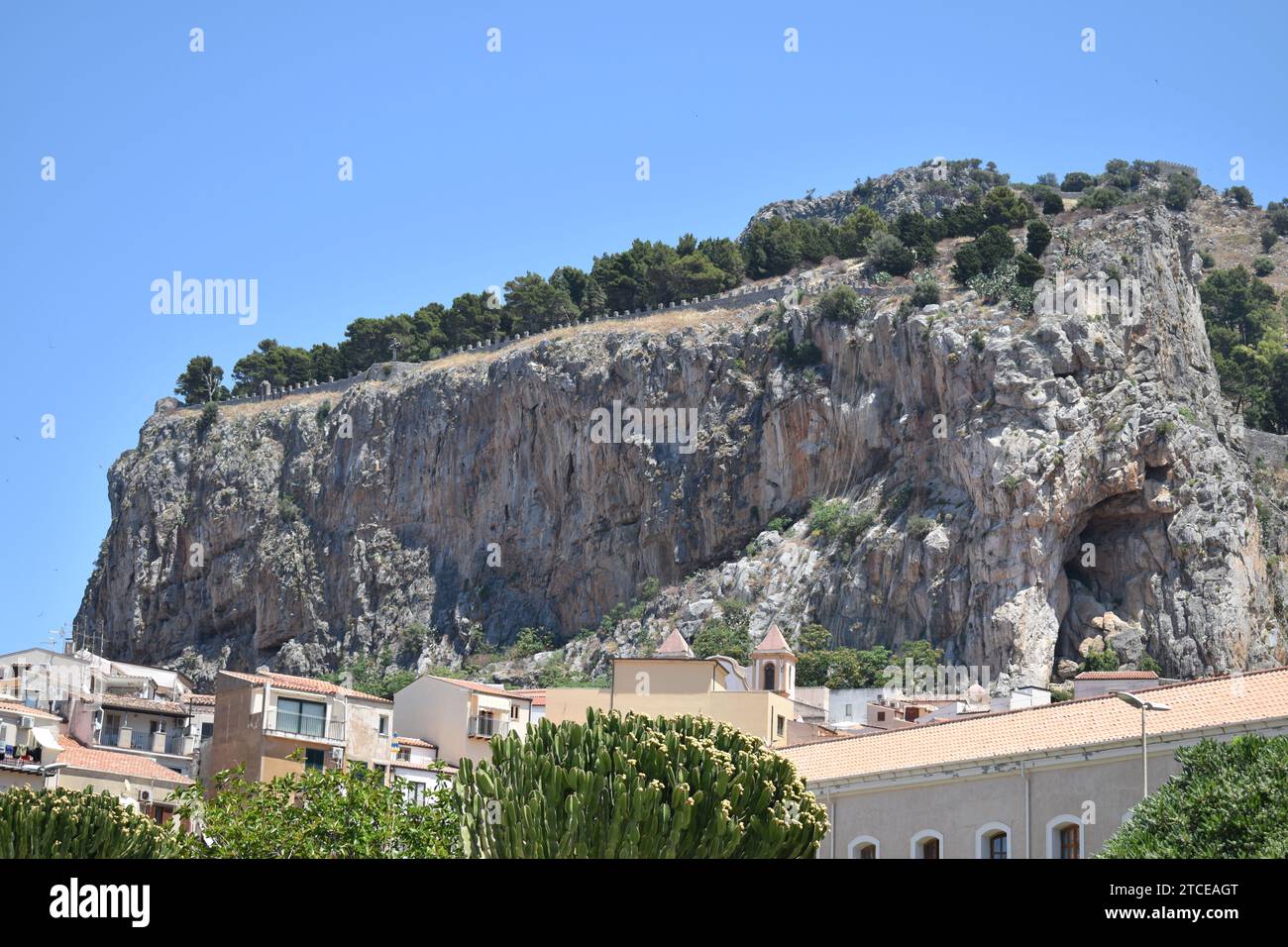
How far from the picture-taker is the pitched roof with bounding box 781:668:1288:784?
141 ft

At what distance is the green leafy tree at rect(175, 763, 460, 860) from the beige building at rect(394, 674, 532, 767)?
23949 mm

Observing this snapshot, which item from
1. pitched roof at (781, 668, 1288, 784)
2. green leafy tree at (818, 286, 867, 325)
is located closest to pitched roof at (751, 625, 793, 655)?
pitched roof at (781, 668, 1288, 784)

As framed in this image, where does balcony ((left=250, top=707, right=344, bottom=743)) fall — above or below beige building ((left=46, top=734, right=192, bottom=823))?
above

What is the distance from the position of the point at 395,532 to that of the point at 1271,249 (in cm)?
10576

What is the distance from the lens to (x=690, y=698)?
64375mm

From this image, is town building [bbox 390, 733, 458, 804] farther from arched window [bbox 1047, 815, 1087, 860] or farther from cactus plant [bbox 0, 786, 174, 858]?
arched window [bbox 1047, 815, 1087, 860]

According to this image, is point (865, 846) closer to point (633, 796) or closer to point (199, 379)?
point (633, 796)

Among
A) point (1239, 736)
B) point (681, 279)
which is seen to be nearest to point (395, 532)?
point (681, 279)

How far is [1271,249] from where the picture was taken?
19488cm

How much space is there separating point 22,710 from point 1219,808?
47.0 m

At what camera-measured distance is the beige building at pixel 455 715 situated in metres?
71.0

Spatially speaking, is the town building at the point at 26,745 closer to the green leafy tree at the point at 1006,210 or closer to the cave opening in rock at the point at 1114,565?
the cave opening in rock at the point at 1114,565

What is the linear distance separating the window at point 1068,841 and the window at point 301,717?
28.8 m

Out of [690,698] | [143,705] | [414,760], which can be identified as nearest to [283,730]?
[414,760]
